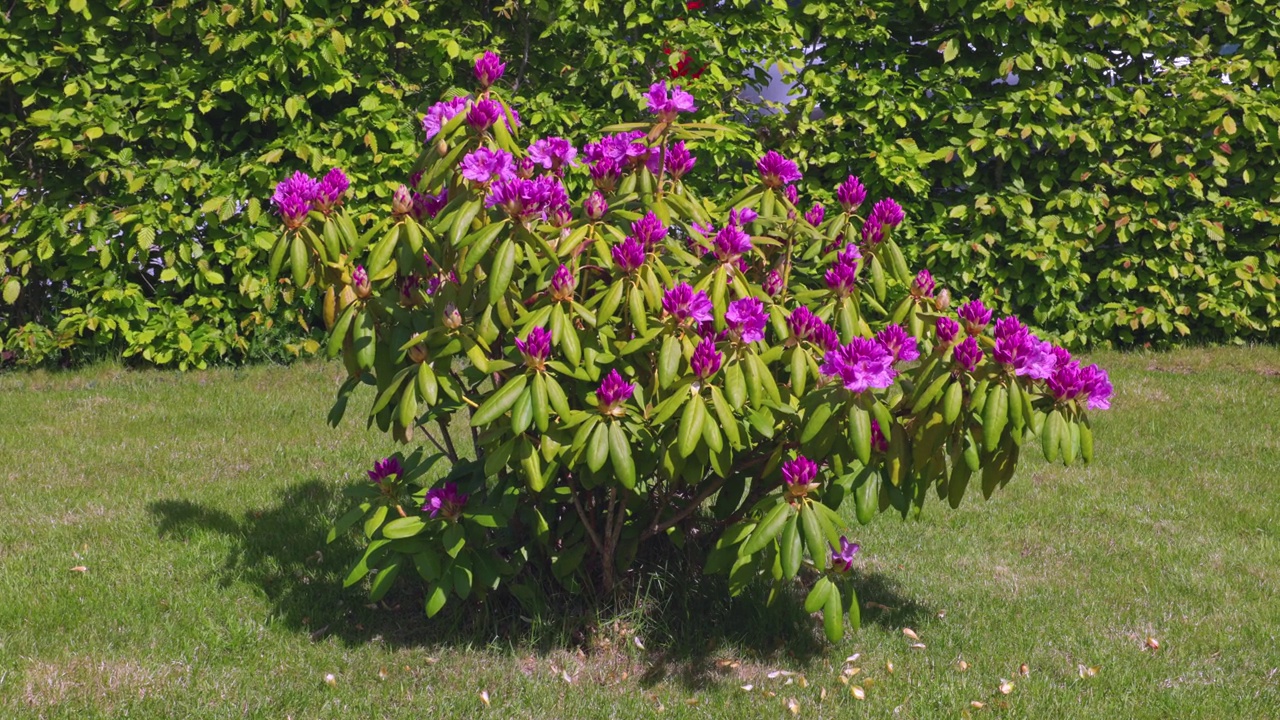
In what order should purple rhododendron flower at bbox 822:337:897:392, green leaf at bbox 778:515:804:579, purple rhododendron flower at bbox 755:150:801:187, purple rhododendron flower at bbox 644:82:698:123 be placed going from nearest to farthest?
purple rhododendron flower at bbox 822:337:897:392
green leaf at bbox 778:515:804:579
purple rhododendron flower at bbox 644:82:698:123
purple rhododendron flower at bbox 755:150:801:187

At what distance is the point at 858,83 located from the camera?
23.1 ft

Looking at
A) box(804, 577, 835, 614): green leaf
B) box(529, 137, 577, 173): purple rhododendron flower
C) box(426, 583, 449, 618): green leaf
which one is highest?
box(529, 137, 577, 173): purple rhododendron flower

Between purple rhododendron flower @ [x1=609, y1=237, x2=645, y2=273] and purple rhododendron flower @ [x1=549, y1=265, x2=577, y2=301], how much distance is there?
121 mm

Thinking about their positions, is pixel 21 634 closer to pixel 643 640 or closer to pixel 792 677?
pixel 643 640

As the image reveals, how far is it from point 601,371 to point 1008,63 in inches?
182

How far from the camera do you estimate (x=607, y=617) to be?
11.9 feet

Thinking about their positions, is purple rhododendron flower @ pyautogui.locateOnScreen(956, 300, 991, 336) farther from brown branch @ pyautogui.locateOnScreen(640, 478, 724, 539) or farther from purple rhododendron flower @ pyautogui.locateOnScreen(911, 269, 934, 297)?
brown branch @ pyautogui.locateOnScreen(640, 478, 724, 539)

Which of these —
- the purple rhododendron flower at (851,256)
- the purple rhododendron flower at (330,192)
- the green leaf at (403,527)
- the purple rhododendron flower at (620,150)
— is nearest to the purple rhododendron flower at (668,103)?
the purple rhododendron flower at (620,150)

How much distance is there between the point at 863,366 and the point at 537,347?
0.75 m

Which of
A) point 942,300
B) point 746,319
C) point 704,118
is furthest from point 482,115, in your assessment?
point 704,118

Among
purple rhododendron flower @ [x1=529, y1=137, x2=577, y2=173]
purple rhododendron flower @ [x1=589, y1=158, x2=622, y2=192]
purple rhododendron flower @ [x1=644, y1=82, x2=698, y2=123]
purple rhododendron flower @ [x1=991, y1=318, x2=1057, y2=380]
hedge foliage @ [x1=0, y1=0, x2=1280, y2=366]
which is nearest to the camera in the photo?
purple rhododendron flower @ [x1=991, y1=318, x2=1057, y2=380]

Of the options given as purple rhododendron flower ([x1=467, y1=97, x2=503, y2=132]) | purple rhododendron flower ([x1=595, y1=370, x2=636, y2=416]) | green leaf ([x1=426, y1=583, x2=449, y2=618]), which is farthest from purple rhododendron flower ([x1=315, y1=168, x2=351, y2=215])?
green leaf ([x1=426, y1=583, x2=449, y2=618])

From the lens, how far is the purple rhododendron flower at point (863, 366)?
9.04ft

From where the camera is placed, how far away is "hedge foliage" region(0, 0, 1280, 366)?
6.46 m
